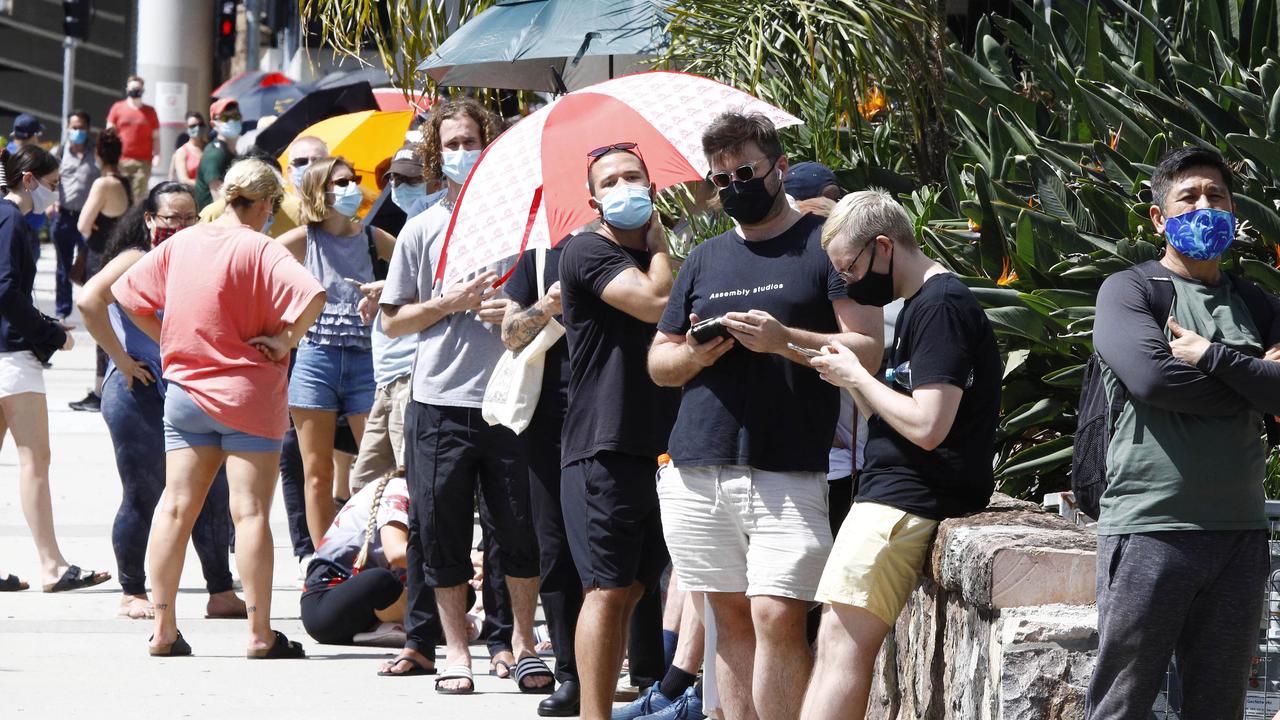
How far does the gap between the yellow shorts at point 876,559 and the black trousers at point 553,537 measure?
1.73 m

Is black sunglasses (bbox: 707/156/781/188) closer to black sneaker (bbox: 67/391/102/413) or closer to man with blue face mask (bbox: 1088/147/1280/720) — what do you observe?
man with blue face mask (bbox: 1088/147/1280/720)

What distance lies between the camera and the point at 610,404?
5.33 m

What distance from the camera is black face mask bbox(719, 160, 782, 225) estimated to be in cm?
466

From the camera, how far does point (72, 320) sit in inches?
775

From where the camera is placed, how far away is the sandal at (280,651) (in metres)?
6.85

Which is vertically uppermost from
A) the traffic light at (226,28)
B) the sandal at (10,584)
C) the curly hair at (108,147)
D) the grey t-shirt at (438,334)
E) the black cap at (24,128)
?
the traffic light at (226,28)

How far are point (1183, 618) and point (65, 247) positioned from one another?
17166 mm

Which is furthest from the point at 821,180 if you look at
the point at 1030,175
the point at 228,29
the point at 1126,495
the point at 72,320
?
the point at 228,29

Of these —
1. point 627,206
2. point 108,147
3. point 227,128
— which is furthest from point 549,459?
point 227,128

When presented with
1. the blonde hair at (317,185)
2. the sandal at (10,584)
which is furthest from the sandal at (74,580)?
the blonde hair at (317,185)

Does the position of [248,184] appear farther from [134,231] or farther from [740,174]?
[740,174]

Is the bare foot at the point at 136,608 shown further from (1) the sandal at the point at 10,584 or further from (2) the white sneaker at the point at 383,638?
(2) the white sneaker at the point at 383,638

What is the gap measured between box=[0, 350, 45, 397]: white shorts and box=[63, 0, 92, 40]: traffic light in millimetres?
20144

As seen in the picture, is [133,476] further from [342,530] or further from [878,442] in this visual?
[878,442]
